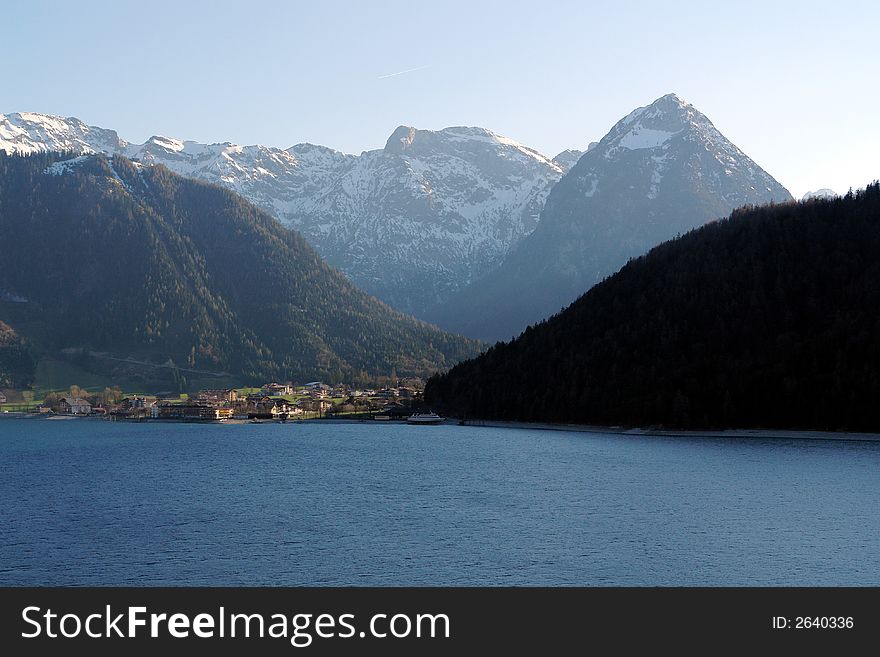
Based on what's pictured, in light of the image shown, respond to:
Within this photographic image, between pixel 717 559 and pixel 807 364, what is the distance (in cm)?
13696

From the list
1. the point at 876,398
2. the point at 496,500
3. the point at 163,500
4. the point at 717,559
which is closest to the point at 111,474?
the point at 163,500

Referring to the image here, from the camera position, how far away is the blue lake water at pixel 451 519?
6650 centimetres

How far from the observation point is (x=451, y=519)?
3519 inches

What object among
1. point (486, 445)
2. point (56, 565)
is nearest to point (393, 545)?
point (56, 565)

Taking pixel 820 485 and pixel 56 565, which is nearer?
pixel 56 565

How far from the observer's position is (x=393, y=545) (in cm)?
7581

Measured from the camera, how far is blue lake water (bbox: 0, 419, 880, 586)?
66.5m

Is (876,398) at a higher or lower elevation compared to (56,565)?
higher
